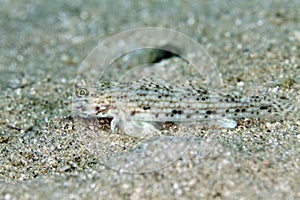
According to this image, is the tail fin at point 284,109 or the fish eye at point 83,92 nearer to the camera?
the tail fin at point 284,109

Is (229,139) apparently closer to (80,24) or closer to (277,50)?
(277,50)

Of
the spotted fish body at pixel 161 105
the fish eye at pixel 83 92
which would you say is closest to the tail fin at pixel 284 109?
the spotted fish body at pixel 161 105

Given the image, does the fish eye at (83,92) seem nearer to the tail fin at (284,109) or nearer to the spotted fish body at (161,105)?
the spotted fish body at (161,105)

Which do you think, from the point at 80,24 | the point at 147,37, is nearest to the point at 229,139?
the point at 147,37

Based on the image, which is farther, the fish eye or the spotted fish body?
the fish eye

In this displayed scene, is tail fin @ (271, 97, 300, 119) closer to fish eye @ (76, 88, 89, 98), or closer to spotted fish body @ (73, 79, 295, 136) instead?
spotted fish body @ (73, 79, 295, 136)

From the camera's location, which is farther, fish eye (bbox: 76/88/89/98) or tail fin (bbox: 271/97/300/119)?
fish eye (bbox: 76/88/89/98)

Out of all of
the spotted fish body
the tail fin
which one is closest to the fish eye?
the spotted fish body

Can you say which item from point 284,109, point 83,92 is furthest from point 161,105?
point 284,109

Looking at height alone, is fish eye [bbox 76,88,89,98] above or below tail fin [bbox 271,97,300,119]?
above
